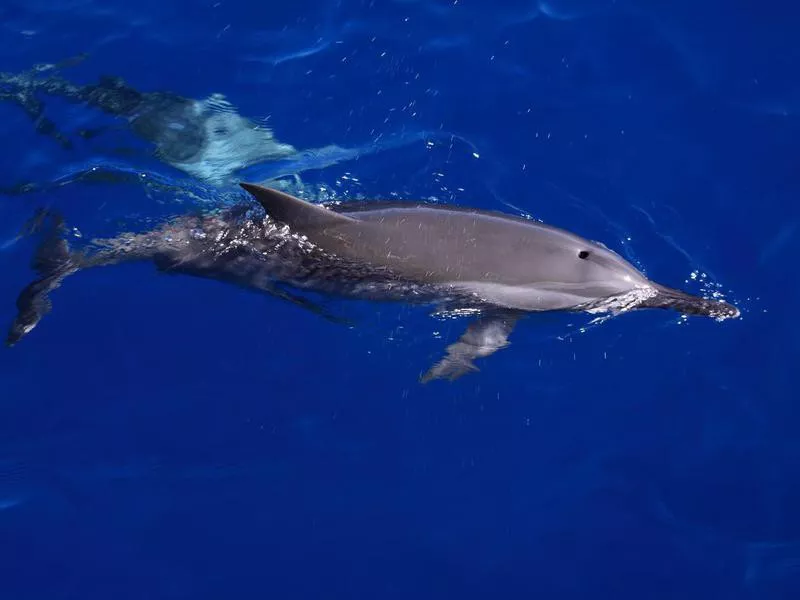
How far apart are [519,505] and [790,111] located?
537 centimetres

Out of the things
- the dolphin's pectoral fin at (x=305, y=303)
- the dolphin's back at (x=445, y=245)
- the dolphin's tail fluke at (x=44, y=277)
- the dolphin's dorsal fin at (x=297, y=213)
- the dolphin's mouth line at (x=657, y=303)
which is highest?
the dolphin's mouth line at (x=657, y=303)

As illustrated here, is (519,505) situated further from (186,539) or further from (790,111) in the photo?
(790,111)

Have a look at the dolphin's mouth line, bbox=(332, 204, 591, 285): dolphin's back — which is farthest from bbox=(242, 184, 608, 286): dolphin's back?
the dolphin's mouth line

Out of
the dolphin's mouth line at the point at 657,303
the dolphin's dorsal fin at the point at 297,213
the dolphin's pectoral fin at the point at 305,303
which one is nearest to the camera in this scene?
the dolphin's dorsal fin at the point at 297,213

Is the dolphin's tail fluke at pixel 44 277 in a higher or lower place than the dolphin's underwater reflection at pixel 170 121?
lower

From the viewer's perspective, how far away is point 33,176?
352 inches

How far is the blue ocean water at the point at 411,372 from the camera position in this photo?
6.95 m

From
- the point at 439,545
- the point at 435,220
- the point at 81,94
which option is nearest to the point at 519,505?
the point at 439,545

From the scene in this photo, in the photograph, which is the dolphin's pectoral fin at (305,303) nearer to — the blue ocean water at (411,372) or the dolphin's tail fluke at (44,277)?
the blue ocean water at (411,372)

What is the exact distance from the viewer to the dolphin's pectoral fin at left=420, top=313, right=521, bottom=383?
762 centimetres

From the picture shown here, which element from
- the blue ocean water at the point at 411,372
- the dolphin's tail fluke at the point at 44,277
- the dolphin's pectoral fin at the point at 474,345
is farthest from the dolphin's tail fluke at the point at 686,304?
the dolphin's tail fluke at the point at 44,277

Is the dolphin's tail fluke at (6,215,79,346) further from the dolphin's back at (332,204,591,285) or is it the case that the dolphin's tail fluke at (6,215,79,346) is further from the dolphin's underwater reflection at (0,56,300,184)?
the dolphin's back at (332,204,591,285)

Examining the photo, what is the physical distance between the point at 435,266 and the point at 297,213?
3.73ft

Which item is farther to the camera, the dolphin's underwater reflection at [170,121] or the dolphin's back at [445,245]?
the dolphin's underwater reflection at [170,121]
